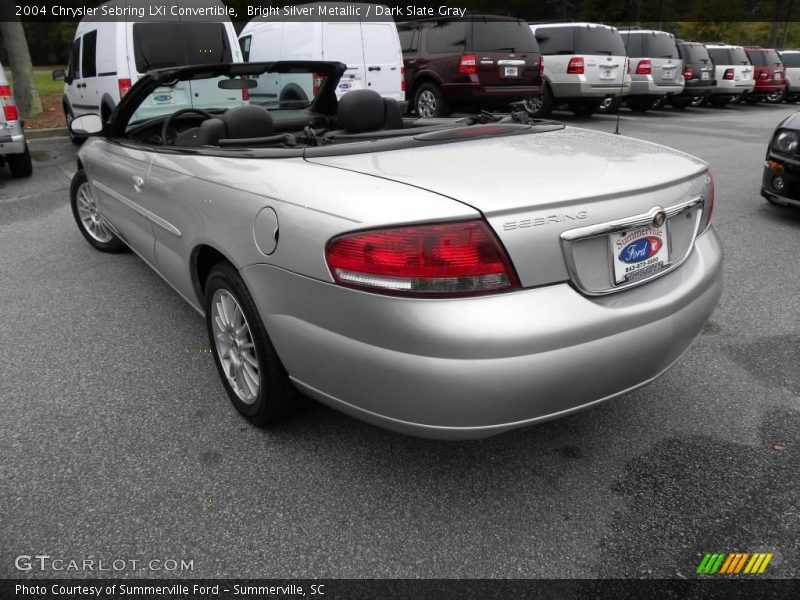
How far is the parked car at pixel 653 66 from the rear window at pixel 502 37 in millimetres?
4400

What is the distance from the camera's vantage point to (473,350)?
1.75m

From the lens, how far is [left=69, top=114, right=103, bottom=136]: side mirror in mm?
3941

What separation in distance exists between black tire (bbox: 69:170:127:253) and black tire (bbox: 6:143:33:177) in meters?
3.91

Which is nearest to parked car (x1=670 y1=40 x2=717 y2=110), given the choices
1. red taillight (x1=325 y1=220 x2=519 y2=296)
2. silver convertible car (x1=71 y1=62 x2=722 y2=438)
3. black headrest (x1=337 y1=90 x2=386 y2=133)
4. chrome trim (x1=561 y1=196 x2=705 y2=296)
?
black headrest (x1=337 y1=90 x2=386 y2=133)

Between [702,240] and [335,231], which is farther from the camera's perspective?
[702,240]

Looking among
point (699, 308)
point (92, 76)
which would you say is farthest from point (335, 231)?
point (92, 76)

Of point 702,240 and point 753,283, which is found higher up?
point 702,240

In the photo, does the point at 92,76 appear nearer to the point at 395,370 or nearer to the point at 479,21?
the point at 479,21

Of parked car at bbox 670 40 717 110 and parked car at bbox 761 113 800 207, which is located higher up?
parked car at bbox 670 40 717 110

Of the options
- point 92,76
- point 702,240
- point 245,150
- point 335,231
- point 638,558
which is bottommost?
point 638,558

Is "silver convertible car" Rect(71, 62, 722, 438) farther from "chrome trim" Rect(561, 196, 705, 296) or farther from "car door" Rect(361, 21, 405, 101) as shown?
"car door" Rect(361, 21, 405, 101)

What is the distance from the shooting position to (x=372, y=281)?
1818 mm

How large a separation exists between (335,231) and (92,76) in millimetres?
9296

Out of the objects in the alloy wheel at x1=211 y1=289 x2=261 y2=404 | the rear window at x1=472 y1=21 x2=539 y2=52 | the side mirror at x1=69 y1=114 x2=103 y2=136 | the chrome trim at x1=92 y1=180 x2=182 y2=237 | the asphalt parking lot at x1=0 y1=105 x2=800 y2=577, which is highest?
the rear window at x1=472 y1=21 x2=539 y2=52
